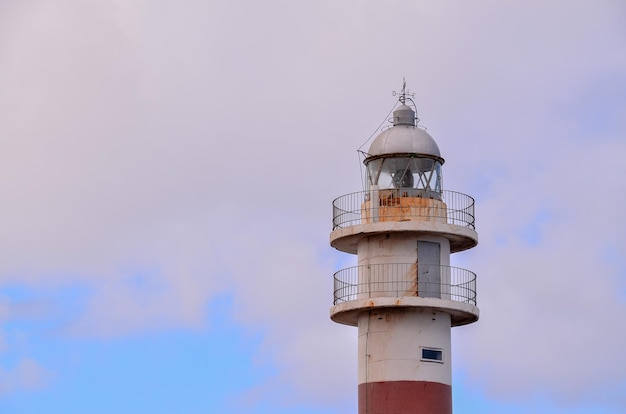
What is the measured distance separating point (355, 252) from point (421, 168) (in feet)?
9.56

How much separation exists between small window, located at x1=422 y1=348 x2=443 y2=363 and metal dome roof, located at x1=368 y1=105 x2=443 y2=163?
5143 mm

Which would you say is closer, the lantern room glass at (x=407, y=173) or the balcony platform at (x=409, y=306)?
the balcony platform at (x=409, y=306)

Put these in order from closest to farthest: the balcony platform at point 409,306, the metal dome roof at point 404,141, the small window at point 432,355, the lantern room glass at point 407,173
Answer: the balcony platform at point 409,306 < the small window at point 432,355 < the metal dome roof at point 404,141 < the lantern room glass at point 407,173

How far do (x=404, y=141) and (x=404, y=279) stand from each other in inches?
145

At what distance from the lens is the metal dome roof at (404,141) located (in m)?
53.5

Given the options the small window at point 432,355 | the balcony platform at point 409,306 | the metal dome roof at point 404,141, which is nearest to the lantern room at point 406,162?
the metal dome roof at point 404,141

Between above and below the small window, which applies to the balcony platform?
above

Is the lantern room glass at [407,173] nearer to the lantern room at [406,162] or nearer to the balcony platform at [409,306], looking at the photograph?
the lantern room at [406,162]

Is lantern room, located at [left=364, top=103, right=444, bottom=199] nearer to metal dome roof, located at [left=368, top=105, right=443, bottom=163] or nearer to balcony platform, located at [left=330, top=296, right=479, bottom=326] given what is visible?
metal dome roof, located at [left=368, top=105, right=443, bottom=163]

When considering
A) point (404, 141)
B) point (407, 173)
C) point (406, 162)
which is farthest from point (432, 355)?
point (404, 141)

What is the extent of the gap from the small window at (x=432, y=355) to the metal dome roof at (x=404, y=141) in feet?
16.9

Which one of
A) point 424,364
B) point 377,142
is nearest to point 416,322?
point 424,364

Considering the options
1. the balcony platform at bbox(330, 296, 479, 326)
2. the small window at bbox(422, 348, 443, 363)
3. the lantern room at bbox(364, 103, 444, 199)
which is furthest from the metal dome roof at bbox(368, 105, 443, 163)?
the small window at bbox(422, 348, 443, 363)

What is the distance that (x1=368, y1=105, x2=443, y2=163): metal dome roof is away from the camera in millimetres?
53500
